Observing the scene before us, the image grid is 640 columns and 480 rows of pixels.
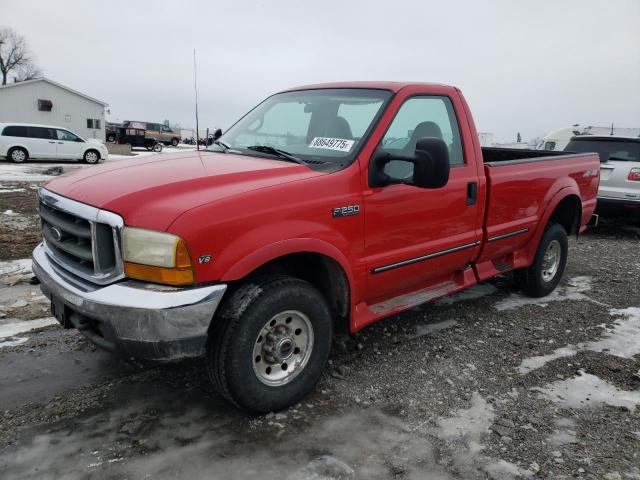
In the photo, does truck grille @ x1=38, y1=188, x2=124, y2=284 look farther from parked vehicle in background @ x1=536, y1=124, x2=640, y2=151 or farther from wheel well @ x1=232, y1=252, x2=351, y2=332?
parked vehicle in background @ x1=536, y1=124, x2=640, y2=151

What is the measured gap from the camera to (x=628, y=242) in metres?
8.39

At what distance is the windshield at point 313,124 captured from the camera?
11.2 ft

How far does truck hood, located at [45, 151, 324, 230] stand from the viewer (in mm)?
2539

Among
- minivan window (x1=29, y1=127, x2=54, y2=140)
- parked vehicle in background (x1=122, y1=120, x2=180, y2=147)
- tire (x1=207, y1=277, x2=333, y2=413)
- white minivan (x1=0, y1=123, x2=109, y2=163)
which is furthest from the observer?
parked vehicle in background (x1=122, y1=120, x2=180, y2=147)

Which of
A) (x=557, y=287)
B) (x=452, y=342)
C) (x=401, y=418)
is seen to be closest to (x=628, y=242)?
(x=557, y=287)

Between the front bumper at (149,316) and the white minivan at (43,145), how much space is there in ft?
66.8

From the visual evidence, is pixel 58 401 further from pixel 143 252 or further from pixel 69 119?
pixel 69 119

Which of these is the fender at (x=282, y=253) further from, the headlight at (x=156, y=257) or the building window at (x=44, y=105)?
the building window at (x=44, y=105)

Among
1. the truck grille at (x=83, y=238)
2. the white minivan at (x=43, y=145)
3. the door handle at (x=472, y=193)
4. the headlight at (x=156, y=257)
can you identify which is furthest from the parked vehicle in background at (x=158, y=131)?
the headlight at (x=156, y=257)

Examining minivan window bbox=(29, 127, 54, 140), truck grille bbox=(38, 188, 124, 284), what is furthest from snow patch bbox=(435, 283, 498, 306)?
minivan window bbox=(29, 127, 54, 140)

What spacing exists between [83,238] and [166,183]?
54 centimetres

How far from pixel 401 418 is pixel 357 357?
820 mm

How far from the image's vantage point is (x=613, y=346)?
13.4 feet

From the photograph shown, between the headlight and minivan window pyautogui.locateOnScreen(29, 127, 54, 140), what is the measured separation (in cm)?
2102
